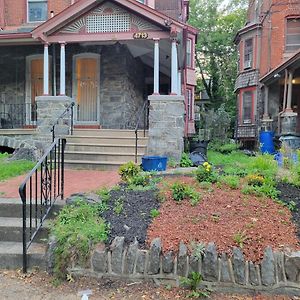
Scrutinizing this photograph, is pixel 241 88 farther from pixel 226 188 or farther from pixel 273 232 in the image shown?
pixel 273 232

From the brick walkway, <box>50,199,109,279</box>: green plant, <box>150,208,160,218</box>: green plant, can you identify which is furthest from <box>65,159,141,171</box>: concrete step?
<box>50,199,109,279</box>: green plant

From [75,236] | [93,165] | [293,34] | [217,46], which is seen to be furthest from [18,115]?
[217,46]

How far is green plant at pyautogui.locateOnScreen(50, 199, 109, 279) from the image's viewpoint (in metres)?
3.26

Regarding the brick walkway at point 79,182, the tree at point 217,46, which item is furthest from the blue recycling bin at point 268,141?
the tree at point 217,46

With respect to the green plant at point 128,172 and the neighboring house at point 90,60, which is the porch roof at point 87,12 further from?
the green plant at point 128,172

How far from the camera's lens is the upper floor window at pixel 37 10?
11.9 m

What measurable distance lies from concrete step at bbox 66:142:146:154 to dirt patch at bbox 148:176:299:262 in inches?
156

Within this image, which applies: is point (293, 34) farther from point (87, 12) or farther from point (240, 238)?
point (240, 238)

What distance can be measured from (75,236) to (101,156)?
4.81 m

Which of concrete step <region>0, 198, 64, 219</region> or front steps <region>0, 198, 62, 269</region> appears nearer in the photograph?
front steps <region>0, 198, 62, 269</region>

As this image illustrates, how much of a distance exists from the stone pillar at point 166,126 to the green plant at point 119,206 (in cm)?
404

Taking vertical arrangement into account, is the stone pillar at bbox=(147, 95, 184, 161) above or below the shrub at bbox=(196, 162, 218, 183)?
above

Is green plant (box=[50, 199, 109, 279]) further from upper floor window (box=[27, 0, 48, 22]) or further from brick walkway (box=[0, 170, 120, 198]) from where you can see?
upper floor window (box=[27, 0, 48, 22])

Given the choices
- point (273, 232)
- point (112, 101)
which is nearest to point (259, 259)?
point (273, 232)
